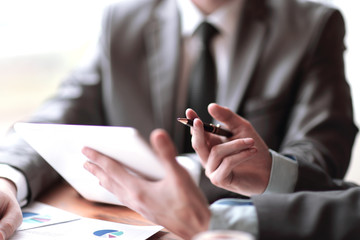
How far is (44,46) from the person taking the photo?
123 inches

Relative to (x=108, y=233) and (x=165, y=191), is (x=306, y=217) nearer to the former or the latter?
(x=165, y=191)

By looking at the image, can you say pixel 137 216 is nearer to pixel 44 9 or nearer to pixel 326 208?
pixel 326 208

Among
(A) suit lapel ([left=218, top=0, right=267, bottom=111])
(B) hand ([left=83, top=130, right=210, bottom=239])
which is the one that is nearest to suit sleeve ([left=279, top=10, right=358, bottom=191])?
(A) suit lapel ([left=218, top=0, right=267, bottom=111])

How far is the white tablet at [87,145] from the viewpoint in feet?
2.42

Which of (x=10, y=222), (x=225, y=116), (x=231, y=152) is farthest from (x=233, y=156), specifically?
(x=10, y=222)

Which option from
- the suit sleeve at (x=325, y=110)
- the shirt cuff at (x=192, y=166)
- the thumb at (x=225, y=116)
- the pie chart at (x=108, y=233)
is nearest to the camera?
the pie chart at (x=108, y=233)

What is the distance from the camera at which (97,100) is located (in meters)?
1.79

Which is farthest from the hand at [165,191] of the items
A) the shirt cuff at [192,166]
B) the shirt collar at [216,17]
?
the shirt collar at [216,17]

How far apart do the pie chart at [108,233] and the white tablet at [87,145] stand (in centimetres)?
14

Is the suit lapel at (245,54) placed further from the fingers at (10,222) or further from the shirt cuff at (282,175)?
the fingers at (10,222)

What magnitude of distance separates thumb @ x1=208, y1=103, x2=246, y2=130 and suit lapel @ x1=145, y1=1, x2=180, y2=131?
0.60m

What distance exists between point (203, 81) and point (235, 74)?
4.6 inches

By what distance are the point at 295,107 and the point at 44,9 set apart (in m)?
2.04

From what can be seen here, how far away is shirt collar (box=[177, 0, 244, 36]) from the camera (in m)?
1.75
